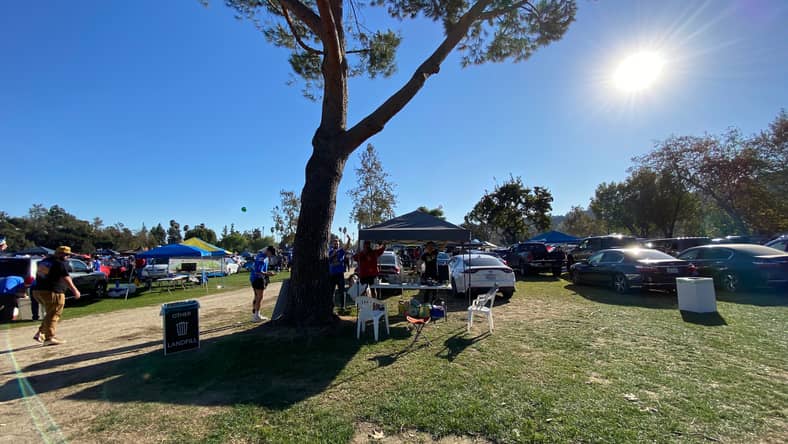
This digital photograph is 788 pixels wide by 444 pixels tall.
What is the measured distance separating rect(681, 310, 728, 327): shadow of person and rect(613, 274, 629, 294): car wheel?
10.0 feet

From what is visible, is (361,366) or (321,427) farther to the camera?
(361,366)

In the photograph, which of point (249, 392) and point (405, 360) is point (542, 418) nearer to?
point (405, 360)

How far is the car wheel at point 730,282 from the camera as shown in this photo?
31.9ft

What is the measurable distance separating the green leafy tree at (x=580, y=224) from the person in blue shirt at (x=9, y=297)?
72.9 m

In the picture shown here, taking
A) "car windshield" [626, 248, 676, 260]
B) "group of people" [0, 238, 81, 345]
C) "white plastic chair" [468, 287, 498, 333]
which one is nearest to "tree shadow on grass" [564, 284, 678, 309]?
"car windshield" [626, 248, 676, 260]

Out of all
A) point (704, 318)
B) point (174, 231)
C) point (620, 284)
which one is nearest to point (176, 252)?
point (620, 284)

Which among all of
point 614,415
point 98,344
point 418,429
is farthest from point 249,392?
point 98,344

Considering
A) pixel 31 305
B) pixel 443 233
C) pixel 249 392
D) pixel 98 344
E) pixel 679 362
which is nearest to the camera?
pixel 249 392

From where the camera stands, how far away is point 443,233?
25.4 ft

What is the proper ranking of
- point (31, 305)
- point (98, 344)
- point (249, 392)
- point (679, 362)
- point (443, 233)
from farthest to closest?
point (31, 305) < point (443, 233) < point (98, 344) < point (679, 362) < point (249, 392)

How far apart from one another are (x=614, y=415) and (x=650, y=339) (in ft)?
10.8

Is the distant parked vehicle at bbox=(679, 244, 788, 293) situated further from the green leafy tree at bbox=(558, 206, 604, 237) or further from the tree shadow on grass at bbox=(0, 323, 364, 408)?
the green leafy tree at bbox=(558, 206, 604, 237)

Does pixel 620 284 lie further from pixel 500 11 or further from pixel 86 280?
pixel 86 280

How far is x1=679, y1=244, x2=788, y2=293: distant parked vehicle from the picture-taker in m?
8.98
